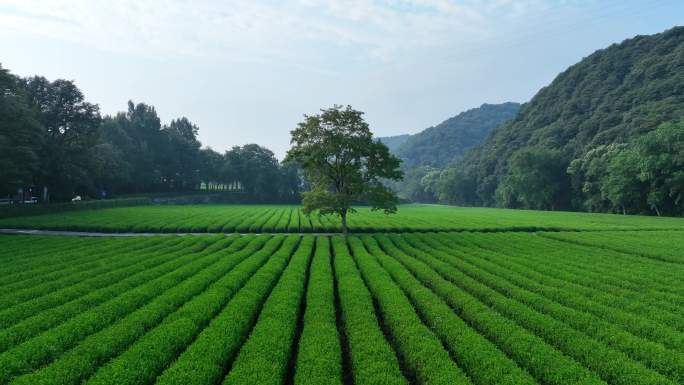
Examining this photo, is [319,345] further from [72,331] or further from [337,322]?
[72,331]

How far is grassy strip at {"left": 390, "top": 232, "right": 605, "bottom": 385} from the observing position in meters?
7.30

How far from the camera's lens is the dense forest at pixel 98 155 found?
4019 cm

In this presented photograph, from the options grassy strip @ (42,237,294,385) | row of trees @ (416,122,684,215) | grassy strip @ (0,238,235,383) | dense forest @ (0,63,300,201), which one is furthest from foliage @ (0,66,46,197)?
row of trees @ (416,122,684,215)

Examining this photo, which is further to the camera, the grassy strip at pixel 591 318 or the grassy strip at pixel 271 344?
the grassy strip at pixel 591 318

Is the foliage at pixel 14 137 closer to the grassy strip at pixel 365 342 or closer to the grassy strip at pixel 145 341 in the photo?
the grassy strip at pixel 145 341

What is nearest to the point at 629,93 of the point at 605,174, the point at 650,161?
the point at 605,174

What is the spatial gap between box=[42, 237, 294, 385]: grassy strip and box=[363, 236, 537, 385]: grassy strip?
23.0ft

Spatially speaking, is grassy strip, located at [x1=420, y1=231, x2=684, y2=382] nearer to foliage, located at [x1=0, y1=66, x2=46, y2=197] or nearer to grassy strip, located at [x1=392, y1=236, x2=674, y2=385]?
grassy strip, located at [x1=392, y1=236, x2=674, y2=385]

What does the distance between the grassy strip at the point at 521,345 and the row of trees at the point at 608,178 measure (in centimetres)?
6511

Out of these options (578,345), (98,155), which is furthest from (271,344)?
(98,155)

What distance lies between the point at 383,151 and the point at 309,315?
2272cm

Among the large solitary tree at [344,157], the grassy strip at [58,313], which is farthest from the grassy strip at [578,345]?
the large solitary tree at [344,157]

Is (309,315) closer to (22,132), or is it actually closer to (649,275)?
(649,275)

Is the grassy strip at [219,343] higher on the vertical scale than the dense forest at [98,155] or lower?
lower
